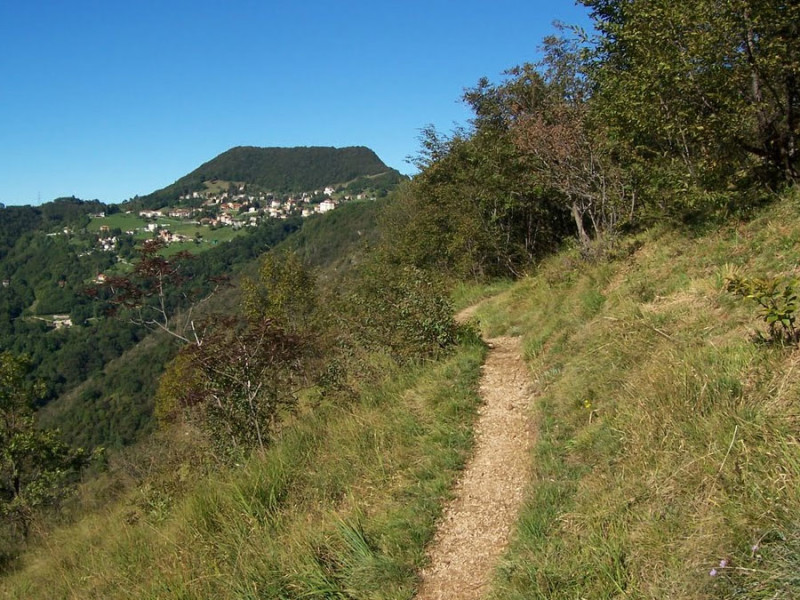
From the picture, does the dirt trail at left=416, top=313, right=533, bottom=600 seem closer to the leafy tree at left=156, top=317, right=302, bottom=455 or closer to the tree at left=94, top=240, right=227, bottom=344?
the leafy tree at left=156, top=317, right=302, bottom=455

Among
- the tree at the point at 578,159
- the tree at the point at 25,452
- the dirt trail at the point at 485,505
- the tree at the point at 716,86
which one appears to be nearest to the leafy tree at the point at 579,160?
the tree at the point at 578,159

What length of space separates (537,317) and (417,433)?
4.20 m

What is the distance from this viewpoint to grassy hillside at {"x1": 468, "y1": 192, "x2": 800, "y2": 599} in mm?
2412

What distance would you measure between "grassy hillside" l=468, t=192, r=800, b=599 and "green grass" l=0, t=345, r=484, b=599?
88 centimetres

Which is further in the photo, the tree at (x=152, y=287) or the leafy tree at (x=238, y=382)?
the tree at (x=152, y=287)

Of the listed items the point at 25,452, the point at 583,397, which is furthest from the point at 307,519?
the point at 25,452

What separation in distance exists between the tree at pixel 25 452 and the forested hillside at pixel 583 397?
3216 millimetres

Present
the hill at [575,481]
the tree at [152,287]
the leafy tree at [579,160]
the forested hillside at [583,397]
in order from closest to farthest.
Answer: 1. the hill at [575,481]
2. the forested hillside at [583,397]
3. the tree at [152,287]
4. the leafy tree at [579,160]

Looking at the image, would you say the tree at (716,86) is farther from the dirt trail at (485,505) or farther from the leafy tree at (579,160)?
the dirt trail at (485,505)

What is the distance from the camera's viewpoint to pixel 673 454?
3.18 metres

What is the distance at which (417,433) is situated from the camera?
5.34 metres

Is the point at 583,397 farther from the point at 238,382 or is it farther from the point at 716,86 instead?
the point at 716,86

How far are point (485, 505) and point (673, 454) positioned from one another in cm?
151

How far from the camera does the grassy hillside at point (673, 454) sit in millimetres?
2412
